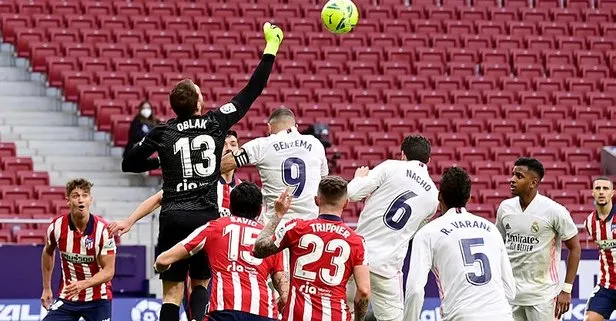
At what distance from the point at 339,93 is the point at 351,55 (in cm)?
169

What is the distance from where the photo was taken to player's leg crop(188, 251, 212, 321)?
1004 cm

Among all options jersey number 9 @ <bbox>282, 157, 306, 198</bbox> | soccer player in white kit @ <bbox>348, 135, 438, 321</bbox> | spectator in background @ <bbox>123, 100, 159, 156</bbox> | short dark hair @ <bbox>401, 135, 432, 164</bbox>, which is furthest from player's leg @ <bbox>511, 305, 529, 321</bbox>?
spectator in background @ <bbox>123, 100, 159, 156</bbox>

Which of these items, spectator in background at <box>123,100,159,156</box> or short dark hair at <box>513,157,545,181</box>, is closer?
short dark hair at <box>513,157,545,181</box>

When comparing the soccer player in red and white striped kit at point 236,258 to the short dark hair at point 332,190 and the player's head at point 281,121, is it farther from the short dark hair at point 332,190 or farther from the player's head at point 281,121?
the player's head at point 281,121

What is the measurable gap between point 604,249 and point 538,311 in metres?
2.28

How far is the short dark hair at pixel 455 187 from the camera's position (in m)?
8.96

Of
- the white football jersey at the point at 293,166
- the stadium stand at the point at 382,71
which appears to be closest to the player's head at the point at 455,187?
the white football jersey at the point at 293,166

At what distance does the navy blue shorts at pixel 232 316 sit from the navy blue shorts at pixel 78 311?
247 cm

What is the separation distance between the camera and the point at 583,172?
73.5 feet

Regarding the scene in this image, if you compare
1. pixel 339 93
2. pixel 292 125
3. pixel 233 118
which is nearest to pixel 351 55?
pixel 339 93

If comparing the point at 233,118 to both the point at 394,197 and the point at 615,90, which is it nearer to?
the point at 394,197

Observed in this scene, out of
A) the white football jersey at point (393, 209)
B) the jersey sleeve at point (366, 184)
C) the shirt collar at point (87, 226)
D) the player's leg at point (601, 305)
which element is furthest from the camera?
the player's leg at point (601, 305)

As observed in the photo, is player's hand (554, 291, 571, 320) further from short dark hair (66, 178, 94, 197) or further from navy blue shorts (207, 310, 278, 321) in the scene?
short dark hair (66, 178, 94, 197)

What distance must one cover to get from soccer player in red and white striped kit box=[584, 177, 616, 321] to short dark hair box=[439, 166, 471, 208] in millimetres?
4881
